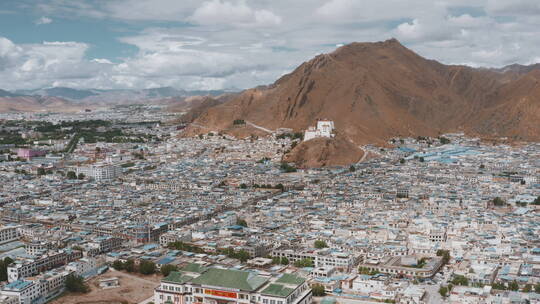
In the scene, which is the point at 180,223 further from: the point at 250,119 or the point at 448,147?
the point at 250,119

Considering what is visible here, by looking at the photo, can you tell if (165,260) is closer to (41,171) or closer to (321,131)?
(41,171)

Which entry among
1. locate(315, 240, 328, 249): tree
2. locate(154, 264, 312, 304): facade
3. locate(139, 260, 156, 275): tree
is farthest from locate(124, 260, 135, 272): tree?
locate(315, 240, 328, 249): tree

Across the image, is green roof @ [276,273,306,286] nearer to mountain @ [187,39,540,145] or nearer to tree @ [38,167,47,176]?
tree @ [38,167,47,176]

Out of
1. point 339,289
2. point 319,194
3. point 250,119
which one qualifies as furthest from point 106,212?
point 250,119

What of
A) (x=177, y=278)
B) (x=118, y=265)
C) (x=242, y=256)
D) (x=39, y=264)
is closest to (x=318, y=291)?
(x=242, y=256)

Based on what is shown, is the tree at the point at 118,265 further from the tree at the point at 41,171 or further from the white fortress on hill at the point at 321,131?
the white fortress on hill at the point at 321,131

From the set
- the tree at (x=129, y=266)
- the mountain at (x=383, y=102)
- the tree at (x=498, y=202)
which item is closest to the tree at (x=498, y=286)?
the tree at (x=129, y=266)

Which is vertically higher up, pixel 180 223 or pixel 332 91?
pixel 332 91
